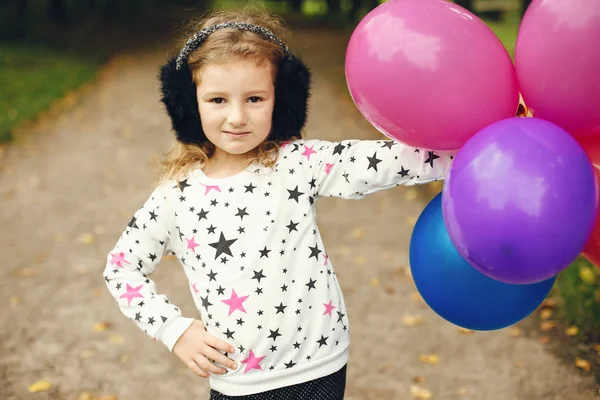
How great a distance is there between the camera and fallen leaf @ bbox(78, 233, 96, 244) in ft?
18.6

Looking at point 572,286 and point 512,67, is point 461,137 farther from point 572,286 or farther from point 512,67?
point 572,286

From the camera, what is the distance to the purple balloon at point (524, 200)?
1.51 m

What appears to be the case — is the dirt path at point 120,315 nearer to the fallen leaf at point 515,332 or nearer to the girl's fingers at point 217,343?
the fallen leaf at point 515,332

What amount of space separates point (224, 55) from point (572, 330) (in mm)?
2913

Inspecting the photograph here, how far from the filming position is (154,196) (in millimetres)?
2189

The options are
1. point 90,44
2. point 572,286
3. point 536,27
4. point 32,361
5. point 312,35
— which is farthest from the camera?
point 312,35

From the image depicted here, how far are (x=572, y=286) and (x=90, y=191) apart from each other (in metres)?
4.50

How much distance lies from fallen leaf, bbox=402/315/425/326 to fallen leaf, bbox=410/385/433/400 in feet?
2.21

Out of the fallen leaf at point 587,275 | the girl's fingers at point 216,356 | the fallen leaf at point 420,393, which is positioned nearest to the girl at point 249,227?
the girl's fingers at point 216,356

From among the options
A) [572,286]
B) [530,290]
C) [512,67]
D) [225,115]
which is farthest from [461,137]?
[572,286]

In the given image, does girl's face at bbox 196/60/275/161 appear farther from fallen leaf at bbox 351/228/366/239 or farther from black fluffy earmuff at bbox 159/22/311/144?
fallen leaf at bbox 351/228/366/239

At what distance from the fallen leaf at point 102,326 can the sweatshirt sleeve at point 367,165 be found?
266 cm

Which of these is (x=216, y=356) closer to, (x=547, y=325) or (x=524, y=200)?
(x=524, y=200)

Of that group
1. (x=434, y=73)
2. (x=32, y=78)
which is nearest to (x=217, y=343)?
(x=434, y=73)
